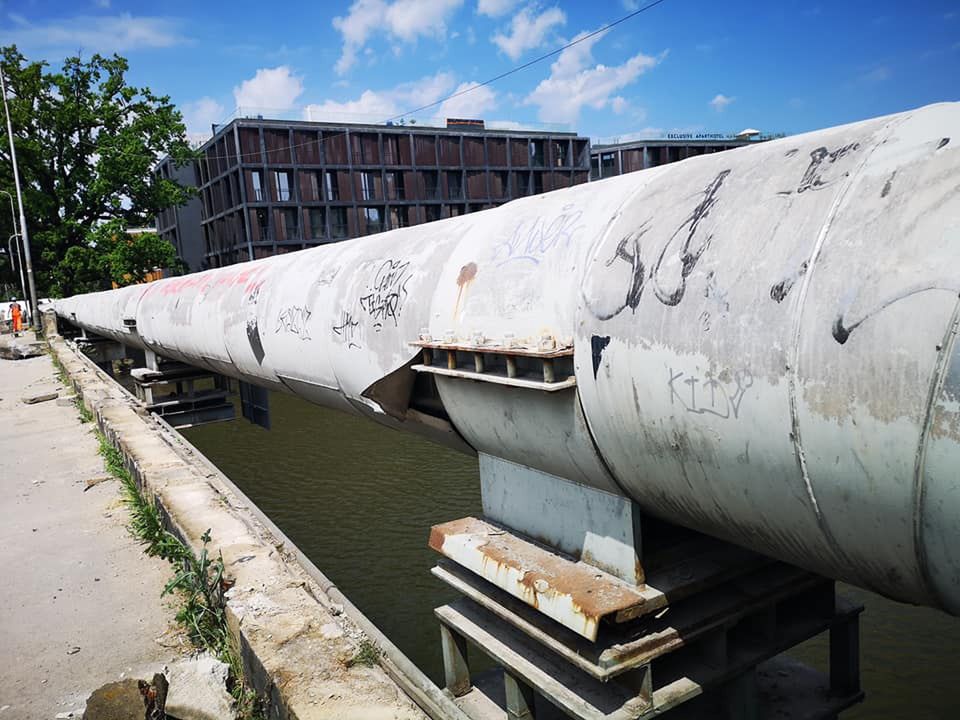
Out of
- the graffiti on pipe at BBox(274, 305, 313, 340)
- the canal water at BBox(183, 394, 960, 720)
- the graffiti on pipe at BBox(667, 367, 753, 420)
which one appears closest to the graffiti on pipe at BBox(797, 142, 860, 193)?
the graffiti on pipe at BBox(667, 367, 753, 420)

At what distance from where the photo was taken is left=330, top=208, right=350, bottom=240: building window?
4419 cm

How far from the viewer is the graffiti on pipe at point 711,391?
161cm

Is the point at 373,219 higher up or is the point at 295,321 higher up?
the point at 373,219

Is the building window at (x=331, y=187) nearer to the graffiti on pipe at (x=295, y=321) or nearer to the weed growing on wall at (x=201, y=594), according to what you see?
the weed growing on wall at (x=201, y=594)

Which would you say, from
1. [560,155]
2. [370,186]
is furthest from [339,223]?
[560,155]

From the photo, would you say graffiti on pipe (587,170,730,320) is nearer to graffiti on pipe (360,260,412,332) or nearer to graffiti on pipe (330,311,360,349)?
graffiti on pipe (360,260,412,332)

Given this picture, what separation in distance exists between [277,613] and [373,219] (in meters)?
44.1

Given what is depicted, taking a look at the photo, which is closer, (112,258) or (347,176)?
(112,258)

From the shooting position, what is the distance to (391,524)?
345 inches

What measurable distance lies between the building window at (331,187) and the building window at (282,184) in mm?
2385

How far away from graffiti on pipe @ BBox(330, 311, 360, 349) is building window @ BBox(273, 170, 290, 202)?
4163 centimetres

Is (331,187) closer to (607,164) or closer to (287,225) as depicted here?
(287,225)

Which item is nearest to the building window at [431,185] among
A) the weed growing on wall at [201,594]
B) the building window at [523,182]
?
the building window at [523,182]

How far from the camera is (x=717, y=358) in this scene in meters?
1.65
